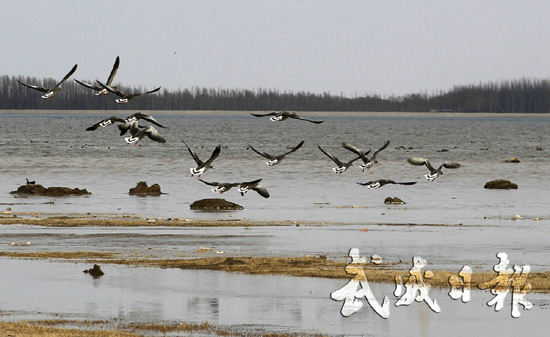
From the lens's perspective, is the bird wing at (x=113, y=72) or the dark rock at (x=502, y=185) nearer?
the bird wing at (x=113, y=72)

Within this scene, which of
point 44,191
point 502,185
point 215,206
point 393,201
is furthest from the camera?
point 502,185

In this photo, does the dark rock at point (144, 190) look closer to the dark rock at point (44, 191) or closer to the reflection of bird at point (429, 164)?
the dark rock at point (44, 191)

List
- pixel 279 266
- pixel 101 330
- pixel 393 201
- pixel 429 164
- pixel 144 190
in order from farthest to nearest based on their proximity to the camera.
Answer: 1. pixel 144 190
2. pixel 393 201
3. pixel 429 164
4. pixel 279 266
5. pixel 101 330

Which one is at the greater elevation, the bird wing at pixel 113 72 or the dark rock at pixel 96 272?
the bird wing at pixel 113 72

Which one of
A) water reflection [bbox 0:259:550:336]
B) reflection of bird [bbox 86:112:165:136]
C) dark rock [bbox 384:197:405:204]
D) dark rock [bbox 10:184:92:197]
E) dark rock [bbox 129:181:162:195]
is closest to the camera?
water reflection [bbox 0:259:550:336]

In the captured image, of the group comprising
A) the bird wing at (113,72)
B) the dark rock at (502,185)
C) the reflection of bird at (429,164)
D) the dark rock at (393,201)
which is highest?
the bird wing at (113,72)

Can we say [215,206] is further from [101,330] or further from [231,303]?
[101,330]

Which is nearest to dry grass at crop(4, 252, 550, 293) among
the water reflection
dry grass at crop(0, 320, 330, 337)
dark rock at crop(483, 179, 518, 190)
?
the water reflection

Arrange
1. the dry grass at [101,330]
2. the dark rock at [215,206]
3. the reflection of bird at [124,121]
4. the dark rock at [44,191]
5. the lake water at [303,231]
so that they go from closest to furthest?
the dry grass at [101,330], the lake water at [303,231], the reflection of bird at [124,121], the dark rock at [215,206], the dark rock at [44,191]

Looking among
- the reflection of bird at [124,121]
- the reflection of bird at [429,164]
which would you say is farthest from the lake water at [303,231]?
the reflection of bird at [124,121]

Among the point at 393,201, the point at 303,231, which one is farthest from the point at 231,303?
the point at 393,201

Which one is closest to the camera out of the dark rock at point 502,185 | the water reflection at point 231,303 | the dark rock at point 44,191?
the water reflection at point 231,303

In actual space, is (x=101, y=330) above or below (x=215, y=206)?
above

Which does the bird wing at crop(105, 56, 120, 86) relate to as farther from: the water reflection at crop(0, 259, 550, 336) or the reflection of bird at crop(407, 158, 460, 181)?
the reflection of bird at crop(407, 158, 460, 181)
